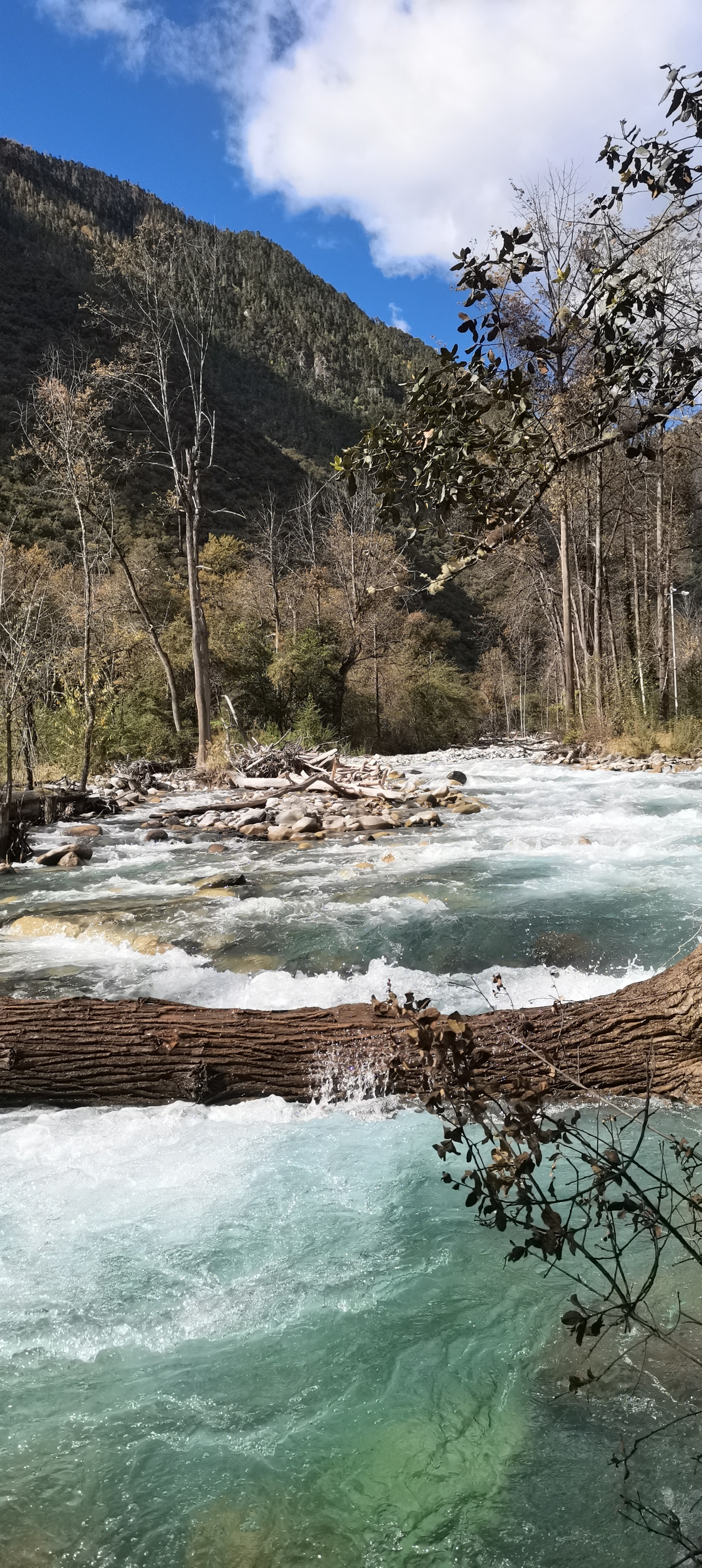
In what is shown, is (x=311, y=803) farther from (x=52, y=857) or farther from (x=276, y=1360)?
(x=276, y=1360)

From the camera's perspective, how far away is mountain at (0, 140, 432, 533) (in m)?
57.8

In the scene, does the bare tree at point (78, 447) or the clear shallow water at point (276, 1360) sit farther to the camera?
the bare tree at point (78, 447)

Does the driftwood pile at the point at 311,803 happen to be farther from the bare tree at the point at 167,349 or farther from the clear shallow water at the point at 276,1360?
the clear shallow water at the point at 276,1360

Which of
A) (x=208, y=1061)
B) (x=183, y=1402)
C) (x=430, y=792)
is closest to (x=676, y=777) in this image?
(x=430, y=792)

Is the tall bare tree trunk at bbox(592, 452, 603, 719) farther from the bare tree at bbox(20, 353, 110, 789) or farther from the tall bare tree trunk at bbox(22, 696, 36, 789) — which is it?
the tall bare tree trunk at bbox(22, 696, 36, 789)

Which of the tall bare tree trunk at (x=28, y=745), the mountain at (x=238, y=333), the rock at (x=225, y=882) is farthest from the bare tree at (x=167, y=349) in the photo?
the mountain at (x=238, y=333)

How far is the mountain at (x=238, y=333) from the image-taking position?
57.8 metres

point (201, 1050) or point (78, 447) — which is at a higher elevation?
point (78, 447)

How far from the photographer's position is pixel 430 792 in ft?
48.3

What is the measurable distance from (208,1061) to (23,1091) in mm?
876

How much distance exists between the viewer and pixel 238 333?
81250mm

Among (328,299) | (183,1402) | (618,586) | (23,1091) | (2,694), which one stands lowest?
(183,1402)

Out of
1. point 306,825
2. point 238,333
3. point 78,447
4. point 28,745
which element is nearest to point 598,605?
point 306,825

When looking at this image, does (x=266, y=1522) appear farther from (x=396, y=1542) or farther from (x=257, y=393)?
(x=257, y=393)
